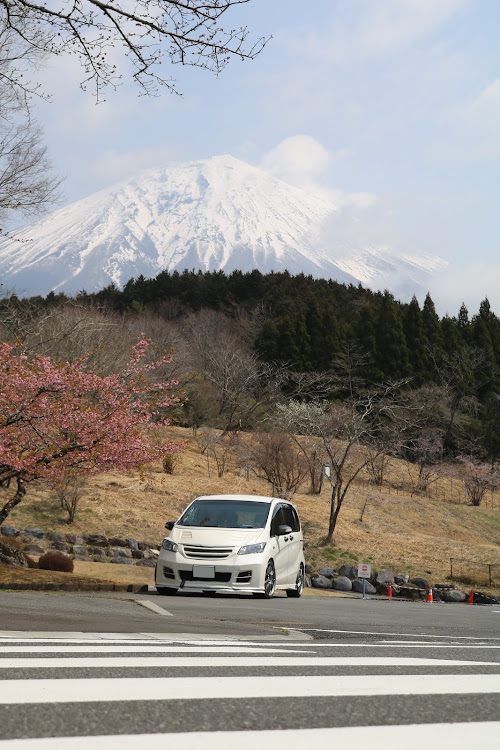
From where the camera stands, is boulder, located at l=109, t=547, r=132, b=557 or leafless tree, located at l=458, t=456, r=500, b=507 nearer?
boulder, located at l=109, t=547, r=132, b=557

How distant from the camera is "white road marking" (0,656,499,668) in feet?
13.7

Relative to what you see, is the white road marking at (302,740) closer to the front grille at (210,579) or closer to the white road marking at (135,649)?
the white road marking at (135,649)

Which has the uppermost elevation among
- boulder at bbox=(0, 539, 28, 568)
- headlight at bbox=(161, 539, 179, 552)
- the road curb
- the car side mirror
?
the car side mirror

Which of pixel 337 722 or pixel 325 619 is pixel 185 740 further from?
pixel 325 619

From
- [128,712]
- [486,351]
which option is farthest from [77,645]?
[486,351]

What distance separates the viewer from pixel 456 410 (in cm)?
5931

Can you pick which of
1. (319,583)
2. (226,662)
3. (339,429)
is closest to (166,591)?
(226,662)

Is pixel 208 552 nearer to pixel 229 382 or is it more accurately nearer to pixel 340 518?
pixel 340 518

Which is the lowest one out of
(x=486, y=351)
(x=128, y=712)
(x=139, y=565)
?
(x=139, y=565)

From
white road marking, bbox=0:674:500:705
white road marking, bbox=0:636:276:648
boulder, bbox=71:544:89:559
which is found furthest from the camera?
boulder, bbox=71:544:89:559

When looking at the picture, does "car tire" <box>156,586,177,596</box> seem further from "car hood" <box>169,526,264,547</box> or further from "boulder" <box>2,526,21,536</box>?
"boulder" <box>2,526,21,536</box>

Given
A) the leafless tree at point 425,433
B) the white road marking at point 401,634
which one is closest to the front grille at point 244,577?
the white road marking at point 401,634

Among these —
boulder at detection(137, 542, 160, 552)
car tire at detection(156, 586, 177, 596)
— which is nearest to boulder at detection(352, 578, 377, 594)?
boulder at detection(137, 542, 160, 552)

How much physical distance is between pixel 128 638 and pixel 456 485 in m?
48.1
